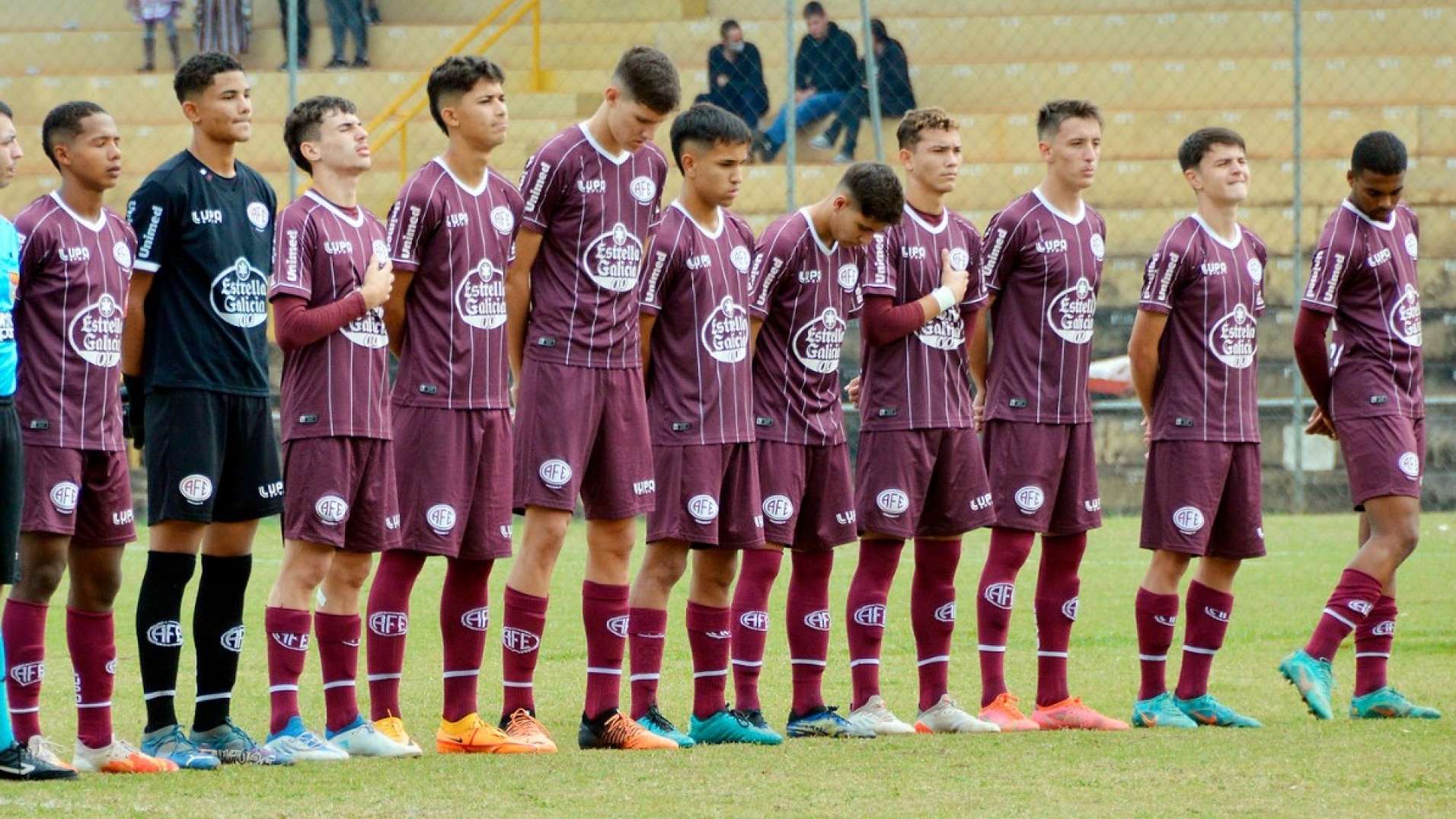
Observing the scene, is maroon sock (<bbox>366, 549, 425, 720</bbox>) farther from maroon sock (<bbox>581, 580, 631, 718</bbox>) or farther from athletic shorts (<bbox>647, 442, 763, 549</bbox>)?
athletic shorts (<bbox>647, 442, 763, 549</bbox>)

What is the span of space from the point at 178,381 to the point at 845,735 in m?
2.50

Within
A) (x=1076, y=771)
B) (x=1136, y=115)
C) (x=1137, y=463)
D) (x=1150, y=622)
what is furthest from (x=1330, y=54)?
(x=1076, y=771)

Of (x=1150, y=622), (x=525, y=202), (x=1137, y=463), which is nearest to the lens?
(x=525, y=202)

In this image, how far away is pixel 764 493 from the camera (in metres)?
7.03

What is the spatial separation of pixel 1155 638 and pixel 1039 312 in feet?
4.12

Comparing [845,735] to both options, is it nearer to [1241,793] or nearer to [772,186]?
[1241,793]

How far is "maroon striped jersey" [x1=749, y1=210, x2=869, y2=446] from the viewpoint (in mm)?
7055

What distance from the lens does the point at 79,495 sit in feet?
19.6

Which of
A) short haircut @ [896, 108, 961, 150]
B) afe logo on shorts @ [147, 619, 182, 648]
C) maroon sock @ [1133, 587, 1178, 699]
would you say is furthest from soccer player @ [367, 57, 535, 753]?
maroon sock @ [1133, 587, 1178, 699]

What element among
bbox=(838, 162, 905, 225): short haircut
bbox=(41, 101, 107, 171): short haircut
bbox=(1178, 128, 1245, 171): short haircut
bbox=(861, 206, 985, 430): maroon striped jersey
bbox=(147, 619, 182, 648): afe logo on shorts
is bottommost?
bbox=(147, 619, 182, 648): afe logo on shorts

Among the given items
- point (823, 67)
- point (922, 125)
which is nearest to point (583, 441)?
point (922, 125)

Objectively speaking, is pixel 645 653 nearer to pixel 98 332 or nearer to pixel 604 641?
pixel 604 641

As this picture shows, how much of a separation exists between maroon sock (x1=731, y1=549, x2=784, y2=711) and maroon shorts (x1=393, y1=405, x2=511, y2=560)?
0.95 m

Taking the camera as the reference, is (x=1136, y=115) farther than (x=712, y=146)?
Yes
